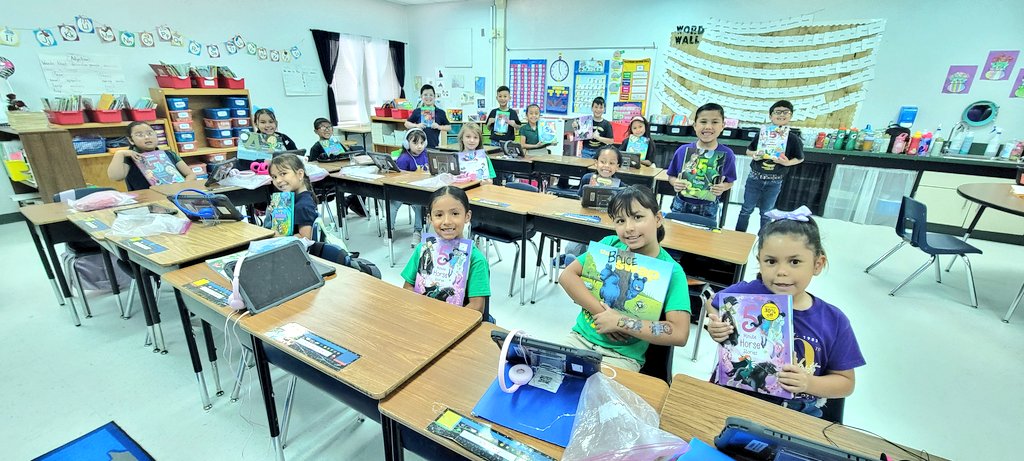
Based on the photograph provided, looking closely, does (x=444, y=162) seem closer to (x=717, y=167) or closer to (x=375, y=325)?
(x=717, y=167)

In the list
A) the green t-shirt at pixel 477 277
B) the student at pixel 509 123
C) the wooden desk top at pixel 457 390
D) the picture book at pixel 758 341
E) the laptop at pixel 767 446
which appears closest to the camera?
the laptop at pixel 767 446

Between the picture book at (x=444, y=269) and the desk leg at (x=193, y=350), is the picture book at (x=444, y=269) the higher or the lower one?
the higher one

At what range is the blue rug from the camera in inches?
34.7

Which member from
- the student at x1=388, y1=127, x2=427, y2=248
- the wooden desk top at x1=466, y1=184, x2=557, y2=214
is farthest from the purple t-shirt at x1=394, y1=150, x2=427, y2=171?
the wooden desk top at x1=466, y1=184, x2=557, y2=214

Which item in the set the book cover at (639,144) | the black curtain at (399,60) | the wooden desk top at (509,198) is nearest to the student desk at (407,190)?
the wooden desk top at (509,198)

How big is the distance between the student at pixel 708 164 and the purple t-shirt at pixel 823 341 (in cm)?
208

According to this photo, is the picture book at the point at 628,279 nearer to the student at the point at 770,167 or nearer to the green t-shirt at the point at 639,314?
the green t-shirt at the point at 639,314

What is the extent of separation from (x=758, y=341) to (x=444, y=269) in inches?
47.0

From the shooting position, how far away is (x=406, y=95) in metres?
8.80

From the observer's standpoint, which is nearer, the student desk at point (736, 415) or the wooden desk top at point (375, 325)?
the student desk at point (736, 415)

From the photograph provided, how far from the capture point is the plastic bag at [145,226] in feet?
7.23

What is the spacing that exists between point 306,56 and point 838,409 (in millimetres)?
7926

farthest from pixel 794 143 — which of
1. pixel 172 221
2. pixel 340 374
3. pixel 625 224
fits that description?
pixel 172 221

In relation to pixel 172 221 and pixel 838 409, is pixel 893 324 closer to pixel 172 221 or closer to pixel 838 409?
pixel 838 409
